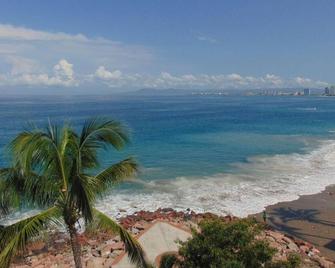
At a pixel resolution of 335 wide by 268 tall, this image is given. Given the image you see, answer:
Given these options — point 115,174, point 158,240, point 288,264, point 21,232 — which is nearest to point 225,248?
point 288,264

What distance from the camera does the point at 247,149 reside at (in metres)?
47.9

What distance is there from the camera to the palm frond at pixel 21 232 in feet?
27.2

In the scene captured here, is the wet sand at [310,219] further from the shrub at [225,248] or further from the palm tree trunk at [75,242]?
the palm tree trunk at [75,242]

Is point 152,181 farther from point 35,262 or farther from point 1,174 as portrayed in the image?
point 1,174

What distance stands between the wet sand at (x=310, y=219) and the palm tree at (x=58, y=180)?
536 inches

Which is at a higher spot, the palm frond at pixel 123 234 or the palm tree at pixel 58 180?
the palm tree at pixel 58 180

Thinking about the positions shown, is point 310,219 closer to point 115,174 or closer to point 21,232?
point 115,174

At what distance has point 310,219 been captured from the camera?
24.3 metres

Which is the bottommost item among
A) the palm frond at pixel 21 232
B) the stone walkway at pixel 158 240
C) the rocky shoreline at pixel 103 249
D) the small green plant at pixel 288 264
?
the rocky shoreline at pixel 103 249

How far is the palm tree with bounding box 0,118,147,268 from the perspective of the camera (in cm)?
861

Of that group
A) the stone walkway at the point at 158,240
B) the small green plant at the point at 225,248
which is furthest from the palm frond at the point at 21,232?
the stone walkway at the point at 158,240

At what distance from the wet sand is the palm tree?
536 inches

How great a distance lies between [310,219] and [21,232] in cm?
1987

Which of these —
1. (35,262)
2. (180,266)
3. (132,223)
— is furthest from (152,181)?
(180,266)
